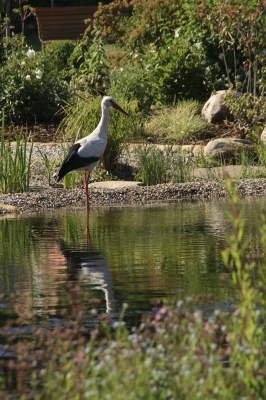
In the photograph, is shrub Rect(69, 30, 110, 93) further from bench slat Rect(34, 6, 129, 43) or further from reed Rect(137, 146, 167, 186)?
bench slat Rect(34, 6, 129, 43)

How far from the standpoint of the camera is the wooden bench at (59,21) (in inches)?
1282

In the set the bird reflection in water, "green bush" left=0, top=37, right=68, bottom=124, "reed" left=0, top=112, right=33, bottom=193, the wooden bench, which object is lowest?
the bird reflection in water

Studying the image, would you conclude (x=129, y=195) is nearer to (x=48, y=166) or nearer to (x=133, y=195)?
(x=133, y=195)

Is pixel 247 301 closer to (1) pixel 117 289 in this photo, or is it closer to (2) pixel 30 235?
(1) pixel 117 289

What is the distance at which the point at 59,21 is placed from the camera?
32.9 meters

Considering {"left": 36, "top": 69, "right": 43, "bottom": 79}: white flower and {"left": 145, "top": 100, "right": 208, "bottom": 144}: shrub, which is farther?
{"left": 36, "top": 69, "right": 43, "bottom": 79}: white flower

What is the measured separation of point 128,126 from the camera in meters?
15.4

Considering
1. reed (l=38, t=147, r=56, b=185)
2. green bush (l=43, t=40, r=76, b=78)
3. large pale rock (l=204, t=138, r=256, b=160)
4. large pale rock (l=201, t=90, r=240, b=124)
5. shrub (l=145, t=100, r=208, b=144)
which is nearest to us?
reed (l=38, t=147, r=56, b=185)

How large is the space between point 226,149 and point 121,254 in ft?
21.0

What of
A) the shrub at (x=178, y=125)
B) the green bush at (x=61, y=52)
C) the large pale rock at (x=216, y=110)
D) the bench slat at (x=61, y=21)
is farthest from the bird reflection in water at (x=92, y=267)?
the bench slat at (x=61, y=21)

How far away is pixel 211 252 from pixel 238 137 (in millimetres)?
7890

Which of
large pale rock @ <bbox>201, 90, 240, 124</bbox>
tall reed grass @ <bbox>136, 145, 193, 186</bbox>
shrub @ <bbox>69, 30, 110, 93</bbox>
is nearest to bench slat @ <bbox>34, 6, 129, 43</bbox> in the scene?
shrub @ <bbox>69, 30, 110, 93</bbox>

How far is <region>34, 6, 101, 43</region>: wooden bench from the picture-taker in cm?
3256

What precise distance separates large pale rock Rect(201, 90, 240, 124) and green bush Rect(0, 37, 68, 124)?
3.01 m
